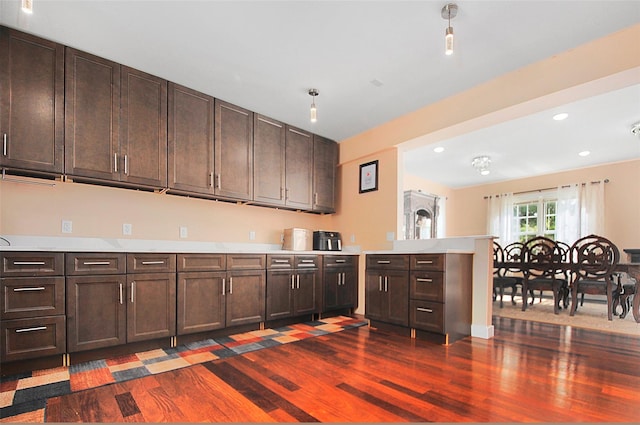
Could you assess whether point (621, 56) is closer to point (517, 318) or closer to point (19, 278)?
point (517, 318)

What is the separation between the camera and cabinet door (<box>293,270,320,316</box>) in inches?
149

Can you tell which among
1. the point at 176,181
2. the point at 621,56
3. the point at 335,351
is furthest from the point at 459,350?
the point at 176,181

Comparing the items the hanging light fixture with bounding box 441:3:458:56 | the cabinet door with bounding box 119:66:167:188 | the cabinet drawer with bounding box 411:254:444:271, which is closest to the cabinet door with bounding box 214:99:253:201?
the cabinet door with bounding box 119:66:167:188

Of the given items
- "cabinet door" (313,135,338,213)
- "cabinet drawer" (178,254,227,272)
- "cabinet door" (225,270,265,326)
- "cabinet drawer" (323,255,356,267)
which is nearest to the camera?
"cabinet drawer" (178,254,227,272)

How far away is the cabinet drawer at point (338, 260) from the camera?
4125 millimetres

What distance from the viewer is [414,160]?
602 centimetres

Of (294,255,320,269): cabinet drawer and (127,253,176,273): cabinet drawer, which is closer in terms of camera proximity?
(127,253,176,273): cabinet drawer

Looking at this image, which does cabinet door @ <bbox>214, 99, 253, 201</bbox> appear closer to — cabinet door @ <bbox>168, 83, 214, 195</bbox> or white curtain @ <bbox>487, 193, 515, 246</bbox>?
cabinet door @ <bbox>168, 83, 214, 195</bbox>

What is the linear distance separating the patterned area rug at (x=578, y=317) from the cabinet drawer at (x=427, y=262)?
2021 mm

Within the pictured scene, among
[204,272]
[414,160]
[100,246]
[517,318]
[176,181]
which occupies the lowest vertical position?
[517,318]

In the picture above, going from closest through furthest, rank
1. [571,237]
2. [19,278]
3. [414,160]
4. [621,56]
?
[19,278], [621,56], [414,160], [571,237]

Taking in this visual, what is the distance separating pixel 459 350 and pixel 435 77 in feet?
8.20

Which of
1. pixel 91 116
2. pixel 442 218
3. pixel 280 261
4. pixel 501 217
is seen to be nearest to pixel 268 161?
pixel 280 261

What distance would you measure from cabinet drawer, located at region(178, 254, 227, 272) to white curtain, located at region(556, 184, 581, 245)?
6.93 metres
